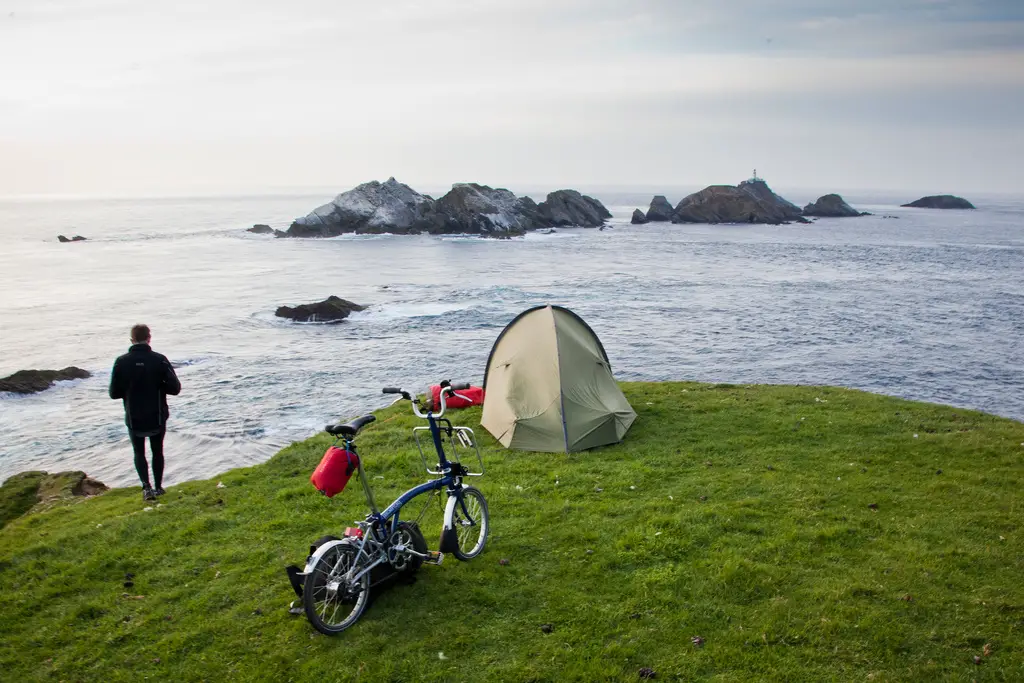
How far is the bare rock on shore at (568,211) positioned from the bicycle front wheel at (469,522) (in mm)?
116676

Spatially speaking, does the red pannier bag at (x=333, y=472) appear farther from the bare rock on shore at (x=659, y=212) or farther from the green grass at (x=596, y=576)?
the bare rock on shore at (x=659, y=212)

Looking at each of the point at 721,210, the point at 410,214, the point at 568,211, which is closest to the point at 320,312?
the point at 410,214

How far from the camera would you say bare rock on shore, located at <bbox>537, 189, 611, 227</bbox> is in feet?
406

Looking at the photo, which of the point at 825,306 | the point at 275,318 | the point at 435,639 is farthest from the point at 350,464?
the point at 825,306

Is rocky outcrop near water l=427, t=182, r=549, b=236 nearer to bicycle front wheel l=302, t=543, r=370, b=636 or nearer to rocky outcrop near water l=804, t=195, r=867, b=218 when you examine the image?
rocky outcrop near water l=804, t=195, r=867, b=218

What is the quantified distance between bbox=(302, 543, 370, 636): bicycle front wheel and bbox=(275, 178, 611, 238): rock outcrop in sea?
94576 millimetres

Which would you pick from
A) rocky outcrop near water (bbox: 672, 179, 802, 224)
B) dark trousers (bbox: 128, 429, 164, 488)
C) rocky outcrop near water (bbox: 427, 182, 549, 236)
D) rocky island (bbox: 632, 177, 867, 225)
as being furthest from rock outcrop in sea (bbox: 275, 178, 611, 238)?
dark trousers (bbox: 128, 429, 164, 488)

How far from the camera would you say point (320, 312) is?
3828cm

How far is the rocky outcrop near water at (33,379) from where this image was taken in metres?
25.0

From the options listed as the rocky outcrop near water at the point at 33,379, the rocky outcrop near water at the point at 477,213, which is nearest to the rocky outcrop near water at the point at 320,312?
the rocky outcrop near water at the point at 33,379

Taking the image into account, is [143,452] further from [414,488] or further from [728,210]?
[728,210]

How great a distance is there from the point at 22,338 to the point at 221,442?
80.9 feet

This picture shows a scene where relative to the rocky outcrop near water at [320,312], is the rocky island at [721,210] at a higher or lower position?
higher

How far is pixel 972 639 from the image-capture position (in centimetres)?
698
